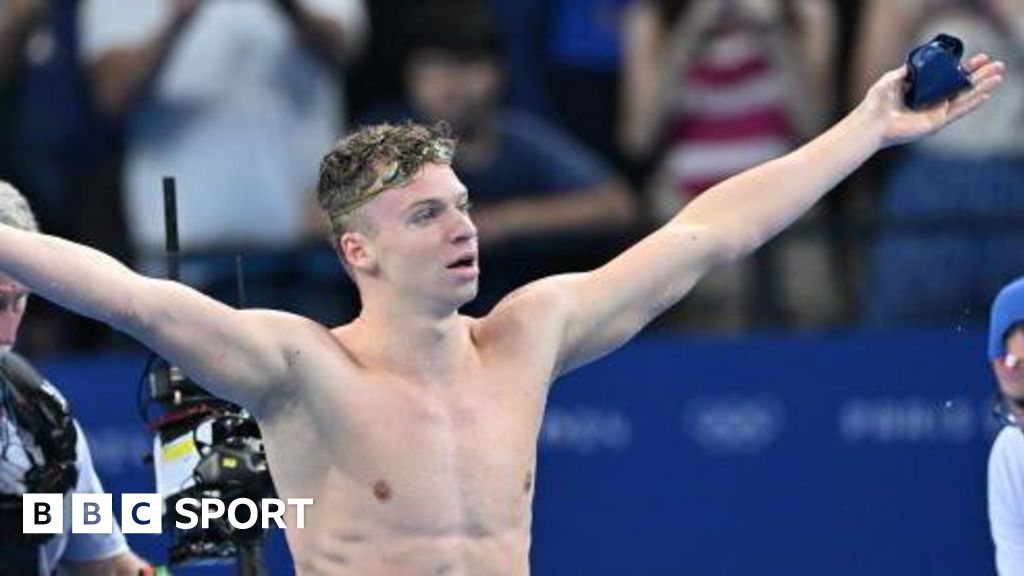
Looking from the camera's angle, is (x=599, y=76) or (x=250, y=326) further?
(x=599, y=76)

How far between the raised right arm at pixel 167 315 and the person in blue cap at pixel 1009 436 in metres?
1.93

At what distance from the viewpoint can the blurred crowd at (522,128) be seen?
965 centimetres

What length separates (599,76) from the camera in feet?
33.3

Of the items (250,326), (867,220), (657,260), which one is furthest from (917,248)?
(250,326)

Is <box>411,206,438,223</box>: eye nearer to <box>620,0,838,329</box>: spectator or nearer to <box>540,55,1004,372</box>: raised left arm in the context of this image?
<box>540,55,1004,372</box>: raised left arm

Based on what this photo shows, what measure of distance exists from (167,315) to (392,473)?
24.7 inches

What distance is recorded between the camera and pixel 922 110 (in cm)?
621

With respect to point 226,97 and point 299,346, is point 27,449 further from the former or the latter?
point 226,97

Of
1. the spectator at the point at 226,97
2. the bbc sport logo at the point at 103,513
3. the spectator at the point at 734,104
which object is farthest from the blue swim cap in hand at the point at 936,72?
the spectator at the point at 226,97

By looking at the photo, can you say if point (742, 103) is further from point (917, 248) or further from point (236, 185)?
point (236, 185)

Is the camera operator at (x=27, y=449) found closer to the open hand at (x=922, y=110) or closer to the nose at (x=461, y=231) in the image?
the nose at (x=461, y=231)

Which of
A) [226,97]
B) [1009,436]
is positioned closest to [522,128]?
[226,97]

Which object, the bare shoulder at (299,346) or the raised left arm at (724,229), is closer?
the bare shoulder at (299,346)

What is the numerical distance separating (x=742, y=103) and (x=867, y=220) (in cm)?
66
